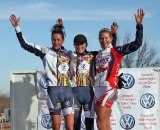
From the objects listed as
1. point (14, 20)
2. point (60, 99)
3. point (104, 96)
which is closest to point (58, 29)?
point (14, 20)

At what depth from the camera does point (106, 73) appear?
6496 millimetres

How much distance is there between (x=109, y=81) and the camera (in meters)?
6.47

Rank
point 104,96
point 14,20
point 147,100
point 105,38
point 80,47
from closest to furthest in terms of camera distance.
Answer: point 104,96
point 105,38
point 80,47
point 14,20
point 147,100

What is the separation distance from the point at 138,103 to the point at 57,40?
2.64 m

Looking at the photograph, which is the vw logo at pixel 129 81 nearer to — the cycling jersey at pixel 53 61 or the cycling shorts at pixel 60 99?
the cycling jersey at pixel 53 61

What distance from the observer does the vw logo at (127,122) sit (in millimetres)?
8773

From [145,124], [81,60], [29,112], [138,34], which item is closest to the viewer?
[138,34]

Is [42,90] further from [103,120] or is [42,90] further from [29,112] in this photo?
[103,120]

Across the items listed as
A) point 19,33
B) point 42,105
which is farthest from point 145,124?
point 19,33

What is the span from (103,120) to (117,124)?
99.5 inches

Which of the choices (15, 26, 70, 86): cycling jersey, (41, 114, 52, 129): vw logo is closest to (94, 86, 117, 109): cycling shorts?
(15, 26, 70, 86): cycling jersey

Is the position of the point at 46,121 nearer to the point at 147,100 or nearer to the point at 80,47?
the point at 147,100

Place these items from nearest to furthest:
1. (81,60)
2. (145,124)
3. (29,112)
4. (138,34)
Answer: (138,34)
(81,60)
(145,124)
(29,112)

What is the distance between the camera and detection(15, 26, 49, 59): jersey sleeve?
7.02 meters
